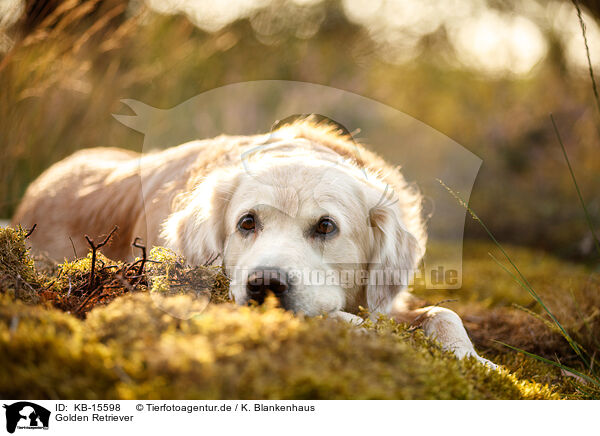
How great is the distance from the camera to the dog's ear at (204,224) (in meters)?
2.48

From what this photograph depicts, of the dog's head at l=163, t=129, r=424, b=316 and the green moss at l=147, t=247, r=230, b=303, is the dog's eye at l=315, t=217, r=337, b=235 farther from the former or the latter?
the green moss at l=147, t=247, r=230, b=303

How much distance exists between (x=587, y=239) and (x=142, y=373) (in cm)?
604

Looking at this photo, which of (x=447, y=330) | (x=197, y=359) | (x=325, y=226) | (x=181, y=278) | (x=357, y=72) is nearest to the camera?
(x=197, y=359)

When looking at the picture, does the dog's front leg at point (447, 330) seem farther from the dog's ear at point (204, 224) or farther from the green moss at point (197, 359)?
the dog's ear at point (204, 224)

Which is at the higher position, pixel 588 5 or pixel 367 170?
pixel 588 5

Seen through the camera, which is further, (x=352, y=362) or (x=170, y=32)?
(x=170, y=32)

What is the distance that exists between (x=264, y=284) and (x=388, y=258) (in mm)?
915

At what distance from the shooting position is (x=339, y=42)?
886 cm

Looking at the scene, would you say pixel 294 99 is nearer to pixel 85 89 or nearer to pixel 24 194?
pixel 85 89

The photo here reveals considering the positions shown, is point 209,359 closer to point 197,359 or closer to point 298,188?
point 197,359

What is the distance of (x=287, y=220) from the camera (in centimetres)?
230

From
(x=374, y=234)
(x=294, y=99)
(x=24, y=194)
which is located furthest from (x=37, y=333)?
(x=294, y=99)
